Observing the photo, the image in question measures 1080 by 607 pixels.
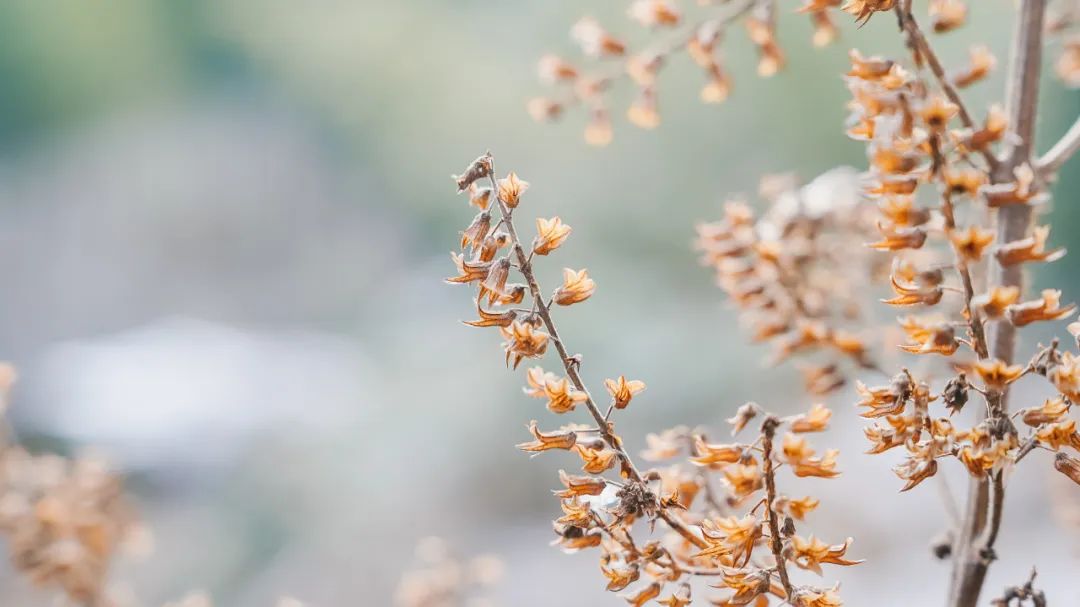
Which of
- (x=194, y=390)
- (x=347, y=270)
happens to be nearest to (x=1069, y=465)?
(x=194, y=390)

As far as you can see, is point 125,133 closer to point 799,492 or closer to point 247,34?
point 247,34

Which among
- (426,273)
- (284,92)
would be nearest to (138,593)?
(426,273)

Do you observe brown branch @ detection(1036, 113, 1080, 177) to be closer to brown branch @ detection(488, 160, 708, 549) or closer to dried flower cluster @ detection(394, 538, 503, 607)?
brown branch @ detection(488, 160, 708, 549)

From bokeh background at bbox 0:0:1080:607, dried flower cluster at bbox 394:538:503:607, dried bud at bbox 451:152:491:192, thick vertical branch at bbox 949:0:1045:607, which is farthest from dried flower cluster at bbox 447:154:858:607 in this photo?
bokeh background at bbox 0:0:1080:607

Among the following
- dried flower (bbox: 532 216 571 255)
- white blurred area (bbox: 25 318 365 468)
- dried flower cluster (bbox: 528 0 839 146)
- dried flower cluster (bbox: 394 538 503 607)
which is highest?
white blurred area (bbox: 25 318 365 468)

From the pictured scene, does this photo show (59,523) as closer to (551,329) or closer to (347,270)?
(551,329)

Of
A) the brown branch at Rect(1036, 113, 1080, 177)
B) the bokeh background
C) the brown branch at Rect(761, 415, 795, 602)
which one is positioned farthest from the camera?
the bokeh background

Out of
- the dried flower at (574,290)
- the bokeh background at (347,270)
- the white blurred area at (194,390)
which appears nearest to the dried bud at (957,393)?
the dried flower at (574,290)
